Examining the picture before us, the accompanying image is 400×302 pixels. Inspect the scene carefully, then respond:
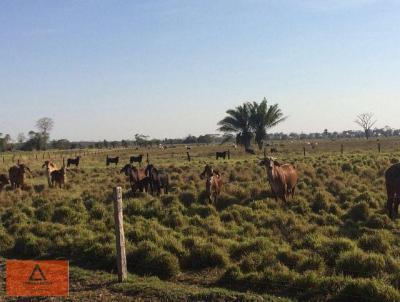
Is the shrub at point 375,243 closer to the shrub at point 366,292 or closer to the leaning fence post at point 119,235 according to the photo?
the shrub at point 366,292

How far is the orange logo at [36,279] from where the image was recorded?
8734mm

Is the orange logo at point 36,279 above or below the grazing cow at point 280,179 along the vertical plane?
below

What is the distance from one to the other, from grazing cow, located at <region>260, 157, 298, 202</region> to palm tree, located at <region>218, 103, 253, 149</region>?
49.6m

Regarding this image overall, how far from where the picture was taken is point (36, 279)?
917cm

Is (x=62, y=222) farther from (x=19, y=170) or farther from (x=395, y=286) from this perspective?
(x=19, y=170)

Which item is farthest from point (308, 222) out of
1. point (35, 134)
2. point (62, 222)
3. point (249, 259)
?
point (35, 134)

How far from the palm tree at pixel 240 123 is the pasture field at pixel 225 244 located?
48.4m

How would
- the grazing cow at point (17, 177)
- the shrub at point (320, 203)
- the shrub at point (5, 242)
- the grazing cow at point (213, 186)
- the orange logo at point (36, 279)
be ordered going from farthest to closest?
the grazing cow at point (17, 177), the grazing cow at point (213, 186), the shrub at point (320, 203), the shrub at point (5, 242), the orange logo at point (36, 279)

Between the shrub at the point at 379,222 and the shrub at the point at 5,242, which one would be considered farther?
the shrub at the point at 379,222

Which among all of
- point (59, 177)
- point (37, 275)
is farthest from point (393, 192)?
point (59, 177)

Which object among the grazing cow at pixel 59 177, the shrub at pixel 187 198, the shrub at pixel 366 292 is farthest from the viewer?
the grazing cow at pixel 59 177

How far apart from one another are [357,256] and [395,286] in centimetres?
132

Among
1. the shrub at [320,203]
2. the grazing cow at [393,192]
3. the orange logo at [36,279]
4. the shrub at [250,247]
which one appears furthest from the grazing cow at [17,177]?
the grazing cow at [393,192]

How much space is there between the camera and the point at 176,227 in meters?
14.2
